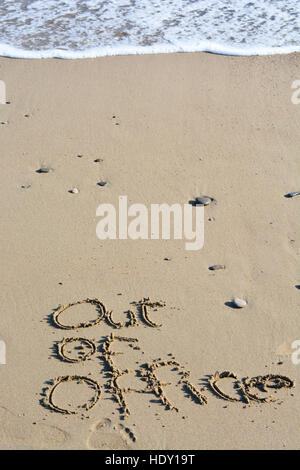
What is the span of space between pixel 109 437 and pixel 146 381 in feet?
1.30

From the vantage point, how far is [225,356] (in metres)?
3.40

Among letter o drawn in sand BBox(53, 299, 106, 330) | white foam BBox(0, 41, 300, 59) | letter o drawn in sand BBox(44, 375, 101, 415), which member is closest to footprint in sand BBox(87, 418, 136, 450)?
letter o drawn in sand BBox(44, 375, 101, 415)

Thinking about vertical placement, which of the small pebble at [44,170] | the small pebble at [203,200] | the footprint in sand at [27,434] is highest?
the small pebble at [44,170]

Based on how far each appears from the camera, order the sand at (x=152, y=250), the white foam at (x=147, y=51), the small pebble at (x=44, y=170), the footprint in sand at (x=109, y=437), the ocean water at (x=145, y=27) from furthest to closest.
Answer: the ocean water at (x=145, y=27), the white foam at (x=147, y=51), the small pebble at (x=44, y=170), the sand at (x=152, y=250), the footprint in sand at (x=109, y=437)

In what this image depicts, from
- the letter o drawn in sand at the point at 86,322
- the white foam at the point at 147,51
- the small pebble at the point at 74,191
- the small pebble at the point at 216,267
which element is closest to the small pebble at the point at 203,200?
the small pebble at the point at 216,267

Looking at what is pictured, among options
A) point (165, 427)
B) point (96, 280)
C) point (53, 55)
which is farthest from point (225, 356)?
point (53, 55)

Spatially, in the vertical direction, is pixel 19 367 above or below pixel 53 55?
below

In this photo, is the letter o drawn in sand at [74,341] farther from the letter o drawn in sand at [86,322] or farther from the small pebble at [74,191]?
the small pebble at [74,191]

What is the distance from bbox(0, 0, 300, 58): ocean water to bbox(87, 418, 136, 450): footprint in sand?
4.34 m

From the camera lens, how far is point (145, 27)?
22.4 feet

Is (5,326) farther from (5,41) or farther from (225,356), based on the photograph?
(5,41)

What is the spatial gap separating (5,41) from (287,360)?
4991 mm

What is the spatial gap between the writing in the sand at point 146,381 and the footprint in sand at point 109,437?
0.10 meters

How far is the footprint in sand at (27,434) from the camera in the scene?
3008mm
